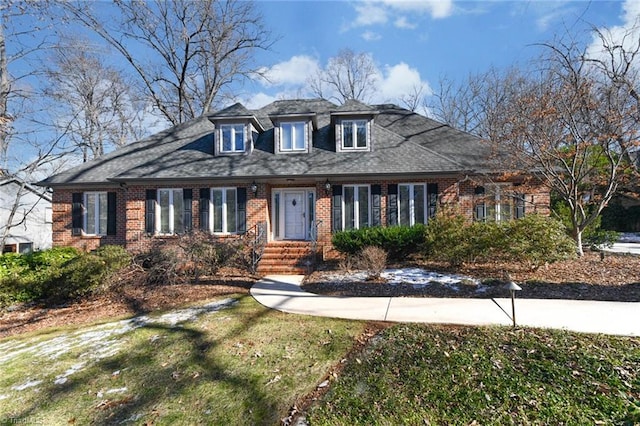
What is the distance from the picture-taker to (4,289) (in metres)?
8.00

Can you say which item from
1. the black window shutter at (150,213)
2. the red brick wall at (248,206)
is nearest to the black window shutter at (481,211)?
the red brick wall at (248,206)

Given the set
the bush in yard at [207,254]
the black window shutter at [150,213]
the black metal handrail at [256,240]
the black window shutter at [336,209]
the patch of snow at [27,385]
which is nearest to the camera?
the patch of snow at [27,385]

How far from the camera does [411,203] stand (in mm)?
11883

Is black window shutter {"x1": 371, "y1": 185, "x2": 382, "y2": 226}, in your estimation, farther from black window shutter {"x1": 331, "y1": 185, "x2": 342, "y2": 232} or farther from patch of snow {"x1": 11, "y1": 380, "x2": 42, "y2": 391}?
patch of snow {"x1": 11, "y1": 380, "x2": 42, "y2": 391}

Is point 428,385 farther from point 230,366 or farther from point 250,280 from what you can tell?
point 250,280

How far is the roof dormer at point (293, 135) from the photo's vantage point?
12.9m

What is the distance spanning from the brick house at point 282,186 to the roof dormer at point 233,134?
0.04m

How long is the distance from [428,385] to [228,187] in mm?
10449

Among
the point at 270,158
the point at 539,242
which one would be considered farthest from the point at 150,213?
the point at 539,242

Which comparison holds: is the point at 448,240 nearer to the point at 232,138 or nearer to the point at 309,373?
the point at 309,373

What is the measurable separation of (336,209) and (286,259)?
8.85 ft

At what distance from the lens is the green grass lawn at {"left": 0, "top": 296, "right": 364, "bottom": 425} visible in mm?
3504

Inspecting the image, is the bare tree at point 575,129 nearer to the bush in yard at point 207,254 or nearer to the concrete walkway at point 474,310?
the concrete walkway at point 474,310

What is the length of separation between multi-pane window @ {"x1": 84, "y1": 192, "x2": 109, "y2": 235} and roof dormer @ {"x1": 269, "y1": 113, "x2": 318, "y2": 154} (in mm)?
7477
